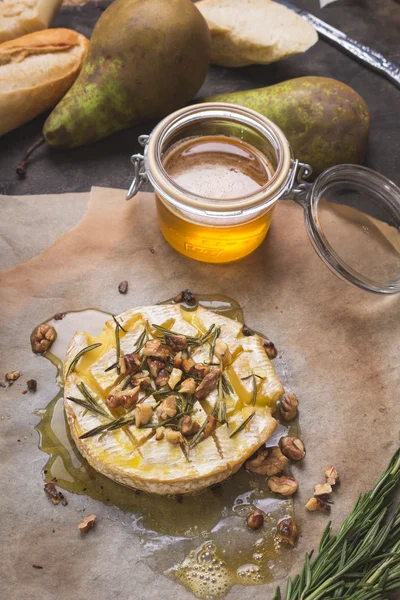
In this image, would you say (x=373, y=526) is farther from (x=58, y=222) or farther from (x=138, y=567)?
(x=58, y=222)

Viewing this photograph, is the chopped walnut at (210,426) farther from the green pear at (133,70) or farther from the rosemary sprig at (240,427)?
the green pear at (133,70)

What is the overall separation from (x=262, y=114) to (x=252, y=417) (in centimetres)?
142

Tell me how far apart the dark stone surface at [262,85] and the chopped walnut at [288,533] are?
1733 mm

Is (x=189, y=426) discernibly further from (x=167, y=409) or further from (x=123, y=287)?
(x=123, y=287)

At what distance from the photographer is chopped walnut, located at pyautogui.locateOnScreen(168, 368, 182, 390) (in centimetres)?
236

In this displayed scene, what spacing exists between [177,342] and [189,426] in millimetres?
366

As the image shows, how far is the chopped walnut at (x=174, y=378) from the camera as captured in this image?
236cm

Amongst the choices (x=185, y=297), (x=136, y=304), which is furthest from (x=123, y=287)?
(x=185, y=297)

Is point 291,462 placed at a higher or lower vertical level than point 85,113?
lower

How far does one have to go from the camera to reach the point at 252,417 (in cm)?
238

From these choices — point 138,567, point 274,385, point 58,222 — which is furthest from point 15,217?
point 138,567

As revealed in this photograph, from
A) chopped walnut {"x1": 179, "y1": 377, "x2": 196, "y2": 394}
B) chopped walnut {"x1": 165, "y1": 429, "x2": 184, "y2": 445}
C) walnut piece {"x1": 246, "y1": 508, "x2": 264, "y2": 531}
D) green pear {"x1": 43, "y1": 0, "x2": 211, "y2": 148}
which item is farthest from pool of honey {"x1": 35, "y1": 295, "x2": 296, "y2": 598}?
green pear {"x1": 43, "y1": 0, "x2": 211, "y2": 148}

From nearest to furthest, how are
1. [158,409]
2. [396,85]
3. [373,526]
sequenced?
[373,526]
[158,409]
[396,85]

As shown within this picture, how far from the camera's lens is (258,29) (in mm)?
3275
